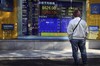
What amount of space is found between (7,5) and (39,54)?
2687mm

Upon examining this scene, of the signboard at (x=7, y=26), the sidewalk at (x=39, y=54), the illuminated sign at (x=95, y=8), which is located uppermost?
the illuminated sign at (x=95, y=8)

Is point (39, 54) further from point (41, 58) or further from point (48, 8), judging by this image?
point (48, 8)

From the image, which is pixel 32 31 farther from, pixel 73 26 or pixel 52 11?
pixel 73 26

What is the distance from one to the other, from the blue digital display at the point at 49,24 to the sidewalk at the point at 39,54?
47.3 inches

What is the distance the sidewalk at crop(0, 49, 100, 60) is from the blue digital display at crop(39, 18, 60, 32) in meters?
1.20

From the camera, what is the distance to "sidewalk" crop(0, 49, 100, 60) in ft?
44.1

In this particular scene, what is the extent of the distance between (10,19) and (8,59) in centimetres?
268

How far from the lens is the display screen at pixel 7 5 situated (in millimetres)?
15255

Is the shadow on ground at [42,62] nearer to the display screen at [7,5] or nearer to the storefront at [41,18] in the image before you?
the storefront at [41,18]

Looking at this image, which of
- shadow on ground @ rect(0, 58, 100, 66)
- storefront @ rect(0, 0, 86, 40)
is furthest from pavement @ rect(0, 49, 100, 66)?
storefront @ rect(0, 0, 86, 40)

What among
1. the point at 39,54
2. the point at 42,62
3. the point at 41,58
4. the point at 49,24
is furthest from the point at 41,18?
the point at 42,62

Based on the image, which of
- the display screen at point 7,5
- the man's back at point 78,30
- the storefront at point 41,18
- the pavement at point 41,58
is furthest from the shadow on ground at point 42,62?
the display screen at point 7,5

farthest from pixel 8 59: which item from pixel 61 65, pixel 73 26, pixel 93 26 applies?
pixel 93 26

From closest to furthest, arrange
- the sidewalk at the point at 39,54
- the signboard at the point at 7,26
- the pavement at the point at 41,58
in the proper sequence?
the pavement at the point at 41,58 → the sidewalk at the point at 39,54 → the signboard at the point at 7,26
